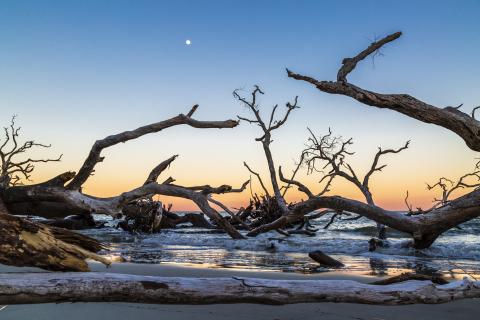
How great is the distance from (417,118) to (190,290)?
499 cm

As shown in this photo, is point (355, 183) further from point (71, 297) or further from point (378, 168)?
point (71, 297)

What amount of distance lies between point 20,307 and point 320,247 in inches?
324

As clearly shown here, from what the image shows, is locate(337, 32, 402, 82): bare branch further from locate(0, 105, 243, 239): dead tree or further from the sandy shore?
the sandy shore

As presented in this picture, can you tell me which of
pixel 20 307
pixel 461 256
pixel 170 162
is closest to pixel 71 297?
pixel 20 307

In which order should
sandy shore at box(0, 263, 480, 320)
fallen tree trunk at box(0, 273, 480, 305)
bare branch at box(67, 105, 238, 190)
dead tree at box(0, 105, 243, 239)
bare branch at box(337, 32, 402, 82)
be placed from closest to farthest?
fallen tree trunk at box(0, 273, 480, 305), sandy shore at box(0, 263, 480, 320), bare branch at box(337, 32, 402, 82), dead tree at box(0, 105, 243, 239), bare branch at box(67, 105, 238, 190)

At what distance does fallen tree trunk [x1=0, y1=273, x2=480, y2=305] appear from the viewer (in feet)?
7.72

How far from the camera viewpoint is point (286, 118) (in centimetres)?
1820

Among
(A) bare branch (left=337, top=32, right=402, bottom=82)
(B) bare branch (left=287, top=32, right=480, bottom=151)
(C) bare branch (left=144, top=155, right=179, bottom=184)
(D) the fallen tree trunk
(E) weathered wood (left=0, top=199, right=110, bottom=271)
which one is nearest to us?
(D) the fallen tree trunk

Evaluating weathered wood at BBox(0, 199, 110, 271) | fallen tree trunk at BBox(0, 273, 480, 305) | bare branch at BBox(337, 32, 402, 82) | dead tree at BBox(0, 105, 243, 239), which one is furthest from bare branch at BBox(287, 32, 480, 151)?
weathered wood at BBox(0, 199, 110, 271)

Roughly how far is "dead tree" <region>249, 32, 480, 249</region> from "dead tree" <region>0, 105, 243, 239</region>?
2401 mm

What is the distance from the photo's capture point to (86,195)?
8.10 meters

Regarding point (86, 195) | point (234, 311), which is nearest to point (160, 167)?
point (86, 195)

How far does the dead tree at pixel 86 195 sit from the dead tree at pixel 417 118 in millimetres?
2401

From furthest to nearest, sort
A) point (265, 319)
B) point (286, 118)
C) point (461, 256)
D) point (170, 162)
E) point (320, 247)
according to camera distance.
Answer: point (286, 118), point (320, 247), point (170, 162), point (461, 256), point (265, 319)
